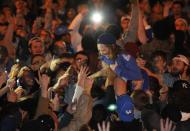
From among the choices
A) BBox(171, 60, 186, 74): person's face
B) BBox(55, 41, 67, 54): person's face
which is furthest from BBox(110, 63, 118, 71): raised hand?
BBox(55, 41, 67, 54): person's face

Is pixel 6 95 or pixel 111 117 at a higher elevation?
pixel 6 95

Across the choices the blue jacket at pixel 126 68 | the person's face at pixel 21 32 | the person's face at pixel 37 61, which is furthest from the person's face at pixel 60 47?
the blue jacket at pixel 126 68

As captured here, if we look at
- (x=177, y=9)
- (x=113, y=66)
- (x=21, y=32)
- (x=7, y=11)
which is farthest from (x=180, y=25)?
(x=7, y=11)

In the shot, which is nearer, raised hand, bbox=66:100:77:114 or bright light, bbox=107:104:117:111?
raised hand, bbox=66:100:77:114

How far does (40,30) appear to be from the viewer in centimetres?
1198

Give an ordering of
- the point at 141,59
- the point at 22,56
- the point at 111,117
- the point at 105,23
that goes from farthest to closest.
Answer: the point at 105,23 → the point at 22,56 → the point at 141,59 → the point at 111,117

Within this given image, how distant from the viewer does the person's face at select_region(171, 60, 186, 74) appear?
369 inches

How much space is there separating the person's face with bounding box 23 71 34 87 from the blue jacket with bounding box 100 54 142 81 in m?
1.20

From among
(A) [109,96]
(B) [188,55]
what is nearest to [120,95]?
(A) [109,96]

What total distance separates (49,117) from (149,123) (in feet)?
4.05

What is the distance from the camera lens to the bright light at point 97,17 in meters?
12.3

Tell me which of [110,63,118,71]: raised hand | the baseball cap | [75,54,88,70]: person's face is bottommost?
the baseball cap

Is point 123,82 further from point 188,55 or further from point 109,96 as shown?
point 188,55

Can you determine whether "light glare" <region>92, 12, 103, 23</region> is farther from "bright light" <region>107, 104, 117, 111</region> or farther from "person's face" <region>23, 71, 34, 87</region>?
"bright light" <region>107, 104, 117, 111</region>
